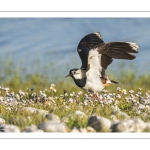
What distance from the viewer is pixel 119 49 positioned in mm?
6379

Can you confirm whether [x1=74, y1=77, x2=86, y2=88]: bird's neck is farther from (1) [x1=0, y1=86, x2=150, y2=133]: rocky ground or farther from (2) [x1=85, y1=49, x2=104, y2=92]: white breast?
(1) [x1=0, y1=86, x2=150, y2=133]: rocky ground

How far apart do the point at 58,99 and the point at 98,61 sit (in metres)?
0.79

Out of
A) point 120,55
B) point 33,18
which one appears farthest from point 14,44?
point 120,55

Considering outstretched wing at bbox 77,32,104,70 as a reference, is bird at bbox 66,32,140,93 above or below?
below

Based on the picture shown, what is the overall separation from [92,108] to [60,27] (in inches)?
73.6

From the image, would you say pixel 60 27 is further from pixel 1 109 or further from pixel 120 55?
pixel 1 109

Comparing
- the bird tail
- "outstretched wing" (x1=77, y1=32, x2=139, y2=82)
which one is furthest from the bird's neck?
the bird tail

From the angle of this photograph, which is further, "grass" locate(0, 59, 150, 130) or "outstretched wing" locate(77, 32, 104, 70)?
"outstretched wing" locate(77, 32, 104, 70)

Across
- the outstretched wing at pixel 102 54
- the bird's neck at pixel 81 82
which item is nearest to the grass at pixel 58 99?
the bird's neck at pixel 81 82

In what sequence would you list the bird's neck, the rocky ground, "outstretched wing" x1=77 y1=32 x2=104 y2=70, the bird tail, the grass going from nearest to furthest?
1. the rocky ground
2. the grass
3. the bird tail
4. the bird's neck
5. "outstretched wing" x1=77 y1=32 x2=104 y2=70

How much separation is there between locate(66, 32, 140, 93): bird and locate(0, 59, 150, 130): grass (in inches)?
11.2

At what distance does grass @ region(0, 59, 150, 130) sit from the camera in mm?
5217

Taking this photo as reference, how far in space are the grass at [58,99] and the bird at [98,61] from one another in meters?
0.28
